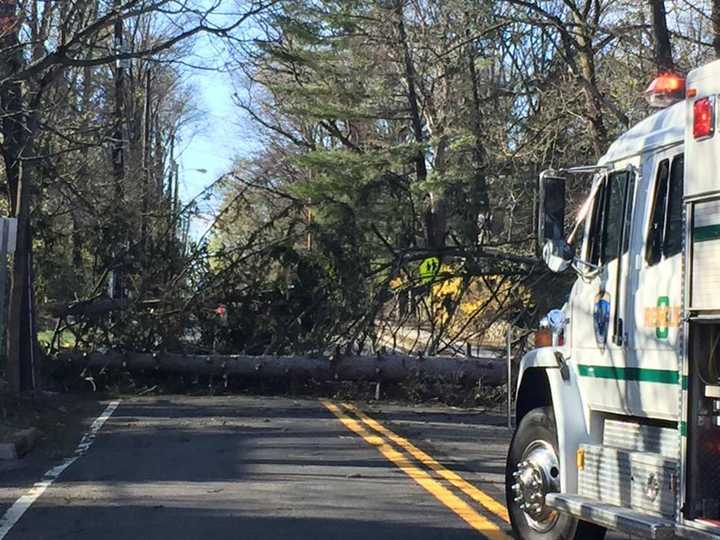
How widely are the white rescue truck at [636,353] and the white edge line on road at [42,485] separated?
3810 mm

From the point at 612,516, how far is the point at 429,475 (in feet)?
14.8

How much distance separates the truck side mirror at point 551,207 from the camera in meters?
6.42

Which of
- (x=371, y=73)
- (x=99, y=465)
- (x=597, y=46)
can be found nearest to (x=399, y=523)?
(x=99, y=465)

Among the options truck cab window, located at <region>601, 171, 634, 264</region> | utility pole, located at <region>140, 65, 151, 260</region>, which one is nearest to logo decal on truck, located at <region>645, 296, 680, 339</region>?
truck cab window, located at <region>601, 171, 634, 264</region>

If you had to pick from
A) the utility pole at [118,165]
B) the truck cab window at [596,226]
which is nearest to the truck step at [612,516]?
the truck cab window at [596,226]

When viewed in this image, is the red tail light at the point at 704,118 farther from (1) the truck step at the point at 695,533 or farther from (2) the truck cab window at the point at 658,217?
(1) the truck step at the point at 695,533

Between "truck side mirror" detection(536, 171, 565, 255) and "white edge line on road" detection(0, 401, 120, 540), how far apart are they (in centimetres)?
A: 437

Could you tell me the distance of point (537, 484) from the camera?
22.1 feet

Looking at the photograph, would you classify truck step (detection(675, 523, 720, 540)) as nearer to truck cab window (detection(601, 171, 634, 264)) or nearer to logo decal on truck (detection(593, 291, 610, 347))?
logo decal on truck (detection(593, 291, 610, 347))

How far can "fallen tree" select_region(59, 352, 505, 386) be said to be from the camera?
55.6 feet

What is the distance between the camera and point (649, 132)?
20.6 feet

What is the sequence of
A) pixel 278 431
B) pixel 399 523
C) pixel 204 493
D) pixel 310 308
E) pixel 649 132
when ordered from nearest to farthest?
pixel 649 132, pixel 399 523, pixel 204 493, pixel 278 431, pixel 310 308

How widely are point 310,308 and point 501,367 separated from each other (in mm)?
3659

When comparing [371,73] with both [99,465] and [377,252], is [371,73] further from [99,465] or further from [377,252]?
[99,465]
